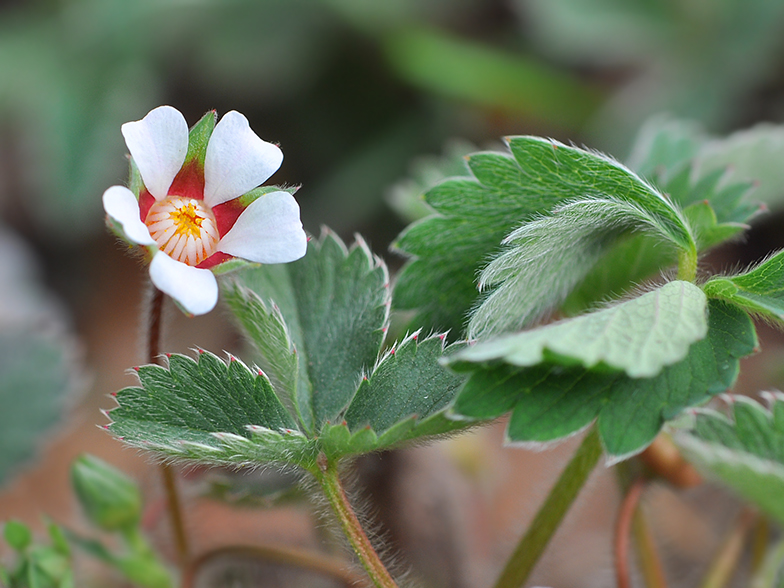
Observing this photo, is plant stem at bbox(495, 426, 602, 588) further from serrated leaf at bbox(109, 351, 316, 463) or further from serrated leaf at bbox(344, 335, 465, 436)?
serrated leaf at bbox(109, 351, 316, 463)

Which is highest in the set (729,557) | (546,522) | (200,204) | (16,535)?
(200,204)

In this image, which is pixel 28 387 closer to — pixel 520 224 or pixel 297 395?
pixel 297 395

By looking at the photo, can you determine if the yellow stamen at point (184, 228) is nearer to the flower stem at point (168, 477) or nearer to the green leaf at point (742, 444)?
the flower stem at point (168, 477)

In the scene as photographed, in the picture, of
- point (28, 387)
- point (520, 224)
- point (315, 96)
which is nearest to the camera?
point (520, 224)

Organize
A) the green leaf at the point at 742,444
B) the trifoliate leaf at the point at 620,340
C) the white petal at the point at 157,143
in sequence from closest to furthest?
the trifoliate leaf at the point at 620,340 < the white petal at the point at 157,143 < the green leaf at the point at 742,444

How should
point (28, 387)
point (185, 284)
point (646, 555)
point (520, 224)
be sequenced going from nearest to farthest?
Result: point (185, 284) → point (520, 224) → point (646, 555) → point (28, 387)

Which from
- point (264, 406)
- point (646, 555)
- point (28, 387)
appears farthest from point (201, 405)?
point (28, 387)

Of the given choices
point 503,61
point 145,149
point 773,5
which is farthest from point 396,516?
point 773,5

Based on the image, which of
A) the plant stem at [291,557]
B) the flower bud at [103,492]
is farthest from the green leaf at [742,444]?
the flower bud at [103,492]
